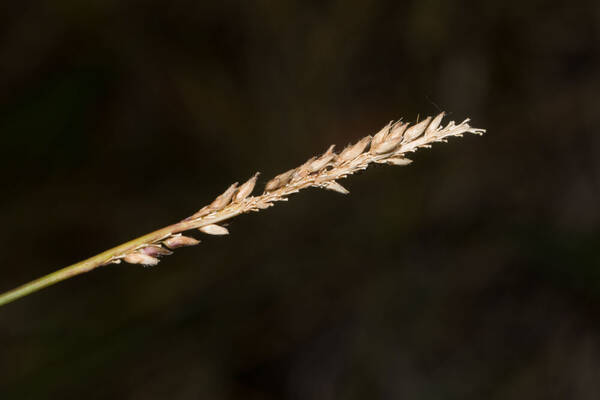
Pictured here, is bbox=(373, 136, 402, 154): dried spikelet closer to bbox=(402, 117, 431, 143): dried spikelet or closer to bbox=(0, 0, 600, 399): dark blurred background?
bbox=(402, 117, 431, 143): dried spikelet

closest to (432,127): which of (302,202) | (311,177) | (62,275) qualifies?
(311,177)

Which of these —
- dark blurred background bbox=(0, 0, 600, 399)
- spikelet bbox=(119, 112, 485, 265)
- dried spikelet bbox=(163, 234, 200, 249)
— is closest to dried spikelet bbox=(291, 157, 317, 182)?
spikelet bbox=(119, 112, 485, 265)

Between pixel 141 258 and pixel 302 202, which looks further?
pixel 302 202

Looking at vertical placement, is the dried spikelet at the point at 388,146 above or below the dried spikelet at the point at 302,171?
below

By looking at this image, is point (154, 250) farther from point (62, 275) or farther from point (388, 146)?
point (388, 146)

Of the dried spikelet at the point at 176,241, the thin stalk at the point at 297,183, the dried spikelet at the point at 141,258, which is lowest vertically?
the dried spikelet at the point at 141,258

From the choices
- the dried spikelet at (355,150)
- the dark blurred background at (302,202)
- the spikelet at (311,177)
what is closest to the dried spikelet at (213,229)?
the spikelet at (311,177)

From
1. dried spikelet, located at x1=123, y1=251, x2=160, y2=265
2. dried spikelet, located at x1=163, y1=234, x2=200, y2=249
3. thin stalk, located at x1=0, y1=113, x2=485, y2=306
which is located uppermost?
thin stalk, located at x1=0, y1=113, x2=485, y2=306

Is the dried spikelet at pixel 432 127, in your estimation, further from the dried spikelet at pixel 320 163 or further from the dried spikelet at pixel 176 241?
the dried spikelet at pixel 176 241

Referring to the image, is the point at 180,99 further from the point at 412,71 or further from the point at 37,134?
the point at 412,71
